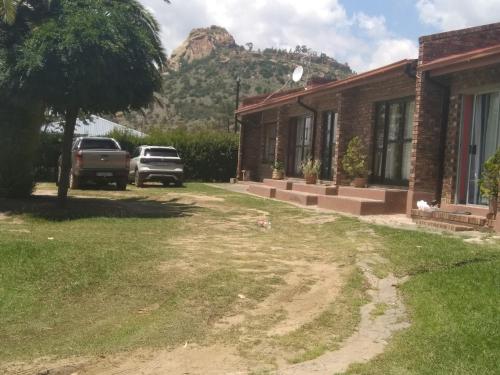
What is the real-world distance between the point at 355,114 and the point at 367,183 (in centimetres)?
221

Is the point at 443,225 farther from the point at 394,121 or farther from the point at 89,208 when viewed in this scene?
the point at 89,208

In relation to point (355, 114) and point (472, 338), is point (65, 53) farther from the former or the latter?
point (472, 338)

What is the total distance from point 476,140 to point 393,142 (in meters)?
3.60

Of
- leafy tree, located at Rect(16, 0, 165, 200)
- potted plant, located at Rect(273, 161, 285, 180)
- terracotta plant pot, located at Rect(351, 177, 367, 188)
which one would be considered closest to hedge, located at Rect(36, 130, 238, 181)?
potted plant, located at Rect(273, 161, 285, 180)

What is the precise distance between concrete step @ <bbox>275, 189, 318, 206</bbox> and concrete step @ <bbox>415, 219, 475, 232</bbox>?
4.85 m

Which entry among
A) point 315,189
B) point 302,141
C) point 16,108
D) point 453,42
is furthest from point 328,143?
point 16,108

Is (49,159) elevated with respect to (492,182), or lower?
lower

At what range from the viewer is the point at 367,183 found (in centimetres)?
1684

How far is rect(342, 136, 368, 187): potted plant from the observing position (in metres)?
16.5

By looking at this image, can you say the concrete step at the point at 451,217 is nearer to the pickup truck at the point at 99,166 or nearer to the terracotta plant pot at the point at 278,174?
the terracotta plant pot at the point at 278,174

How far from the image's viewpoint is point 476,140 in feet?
41.0

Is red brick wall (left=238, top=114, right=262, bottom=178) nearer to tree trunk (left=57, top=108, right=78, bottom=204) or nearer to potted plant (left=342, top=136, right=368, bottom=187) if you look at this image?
potted plant (left=342, top=136, right=368, bottom=187)

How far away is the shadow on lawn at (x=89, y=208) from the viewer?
510 inches

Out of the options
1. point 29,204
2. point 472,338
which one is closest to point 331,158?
point 29,204
